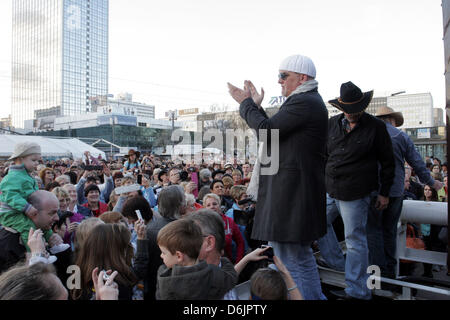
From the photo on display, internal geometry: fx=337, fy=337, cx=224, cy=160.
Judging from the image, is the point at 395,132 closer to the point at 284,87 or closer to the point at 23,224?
the point at 284,87

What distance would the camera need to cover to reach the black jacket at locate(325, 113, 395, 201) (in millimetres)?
2742

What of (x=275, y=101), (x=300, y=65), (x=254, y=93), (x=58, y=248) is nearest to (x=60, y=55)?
(x=275, y=101)

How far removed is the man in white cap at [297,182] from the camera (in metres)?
2.26

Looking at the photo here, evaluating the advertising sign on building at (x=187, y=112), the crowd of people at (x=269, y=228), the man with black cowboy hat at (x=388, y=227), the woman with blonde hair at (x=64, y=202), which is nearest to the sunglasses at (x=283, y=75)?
the crowd of people at (x=269, y=228)

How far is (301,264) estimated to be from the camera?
2.32 metres

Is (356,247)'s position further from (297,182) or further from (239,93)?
(239,93)

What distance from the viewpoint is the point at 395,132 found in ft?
10.9

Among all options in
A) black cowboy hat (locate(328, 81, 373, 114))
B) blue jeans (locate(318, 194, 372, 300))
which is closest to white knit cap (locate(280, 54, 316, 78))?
black cowboy hat (locate(328, 81, 373, 114))

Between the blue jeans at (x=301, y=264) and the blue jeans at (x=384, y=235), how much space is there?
104 centimetres

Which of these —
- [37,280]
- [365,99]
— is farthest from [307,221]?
[37,280]

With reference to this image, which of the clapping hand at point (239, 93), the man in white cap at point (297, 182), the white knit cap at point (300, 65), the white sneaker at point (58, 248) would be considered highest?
the white knit cap at point (300, 65)

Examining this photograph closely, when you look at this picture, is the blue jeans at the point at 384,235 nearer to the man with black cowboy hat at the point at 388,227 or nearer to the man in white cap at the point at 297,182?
the man with black cowboy hat at the point at 388,227

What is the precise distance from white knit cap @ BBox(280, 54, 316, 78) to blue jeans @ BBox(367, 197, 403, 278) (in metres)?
1.44

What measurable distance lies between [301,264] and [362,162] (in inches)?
41.4
